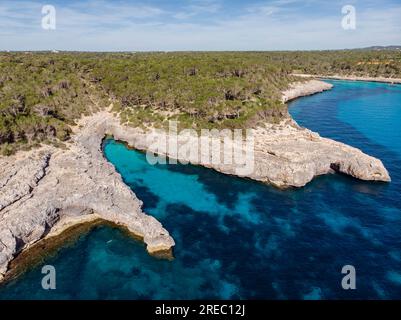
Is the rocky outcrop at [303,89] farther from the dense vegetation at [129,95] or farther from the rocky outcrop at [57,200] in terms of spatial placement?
the rocky outcrop at [57,200]

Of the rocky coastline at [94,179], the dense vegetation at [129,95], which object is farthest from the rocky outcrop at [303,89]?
the rocky coastline at [94,179]

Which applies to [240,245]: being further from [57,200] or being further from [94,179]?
[57,200]

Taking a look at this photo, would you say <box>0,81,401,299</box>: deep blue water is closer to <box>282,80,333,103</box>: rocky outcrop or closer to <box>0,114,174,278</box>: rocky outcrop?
<box>0,114,174,278</box>: rocky outcrop

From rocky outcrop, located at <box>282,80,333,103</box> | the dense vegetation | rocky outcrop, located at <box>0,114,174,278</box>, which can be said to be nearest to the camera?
rocky outcrop, located at <box>0,114,174,278</box>

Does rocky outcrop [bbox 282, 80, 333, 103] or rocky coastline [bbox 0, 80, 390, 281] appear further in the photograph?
rocky outcrop [bbox 282, 80, 333, 103]

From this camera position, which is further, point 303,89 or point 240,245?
point 303,89

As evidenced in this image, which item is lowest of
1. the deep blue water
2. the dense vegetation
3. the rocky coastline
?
the deep blue water

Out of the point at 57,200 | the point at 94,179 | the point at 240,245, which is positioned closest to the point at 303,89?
the point at 94,179

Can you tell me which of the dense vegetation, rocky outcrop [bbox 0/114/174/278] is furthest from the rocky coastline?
the dense vegetation
